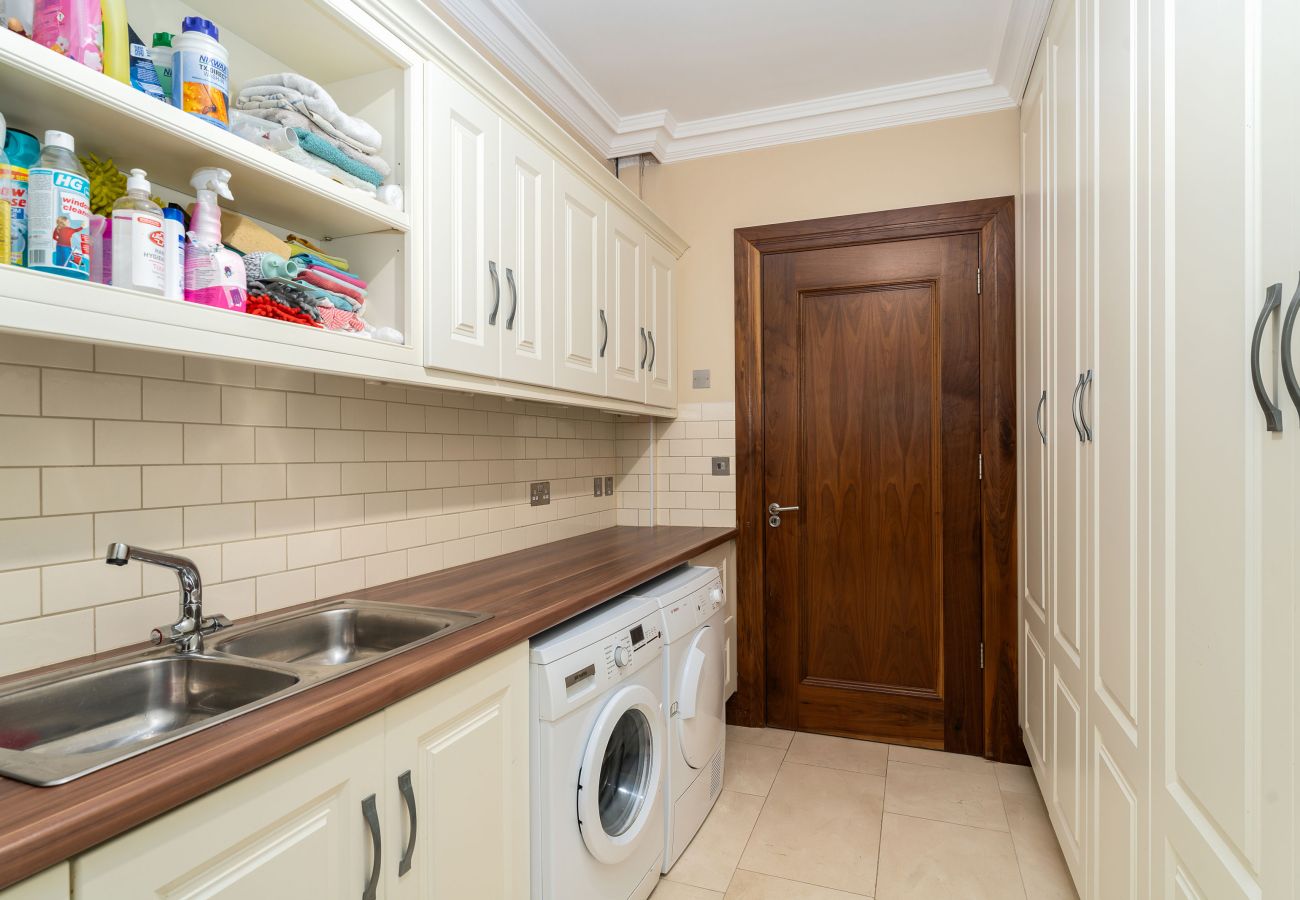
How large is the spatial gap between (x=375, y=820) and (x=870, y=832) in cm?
181

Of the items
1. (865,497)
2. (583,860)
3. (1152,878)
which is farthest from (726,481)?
(1152,878)

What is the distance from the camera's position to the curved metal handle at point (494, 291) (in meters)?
1.85

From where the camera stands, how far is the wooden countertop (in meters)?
0.70

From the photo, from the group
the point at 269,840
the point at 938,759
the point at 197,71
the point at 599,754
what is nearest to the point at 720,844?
the point at 599,754

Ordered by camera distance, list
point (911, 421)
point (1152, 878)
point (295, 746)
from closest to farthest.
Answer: point (295, 746) → point (1152, 878) → point (911, 421)

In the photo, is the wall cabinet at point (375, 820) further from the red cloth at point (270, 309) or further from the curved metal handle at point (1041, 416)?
the curved metal handle at point (1041, 416)

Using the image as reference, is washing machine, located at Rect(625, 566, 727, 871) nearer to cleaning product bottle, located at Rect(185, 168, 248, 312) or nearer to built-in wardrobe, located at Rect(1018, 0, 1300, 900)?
built-in wardrobe, located at Rect(1018, 0, 1300, 900)

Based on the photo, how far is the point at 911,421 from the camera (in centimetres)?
295

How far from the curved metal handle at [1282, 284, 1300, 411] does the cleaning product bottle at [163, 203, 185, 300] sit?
149cm

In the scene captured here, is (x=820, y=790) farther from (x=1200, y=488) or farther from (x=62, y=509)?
(x=62, y=509)

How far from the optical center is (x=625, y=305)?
8.89 ft

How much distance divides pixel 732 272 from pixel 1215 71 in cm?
234

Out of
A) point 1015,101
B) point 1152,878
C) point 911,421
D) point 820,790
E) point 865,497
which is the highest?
point 1015,101

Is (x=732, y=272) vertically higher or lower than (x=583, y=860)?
higher
